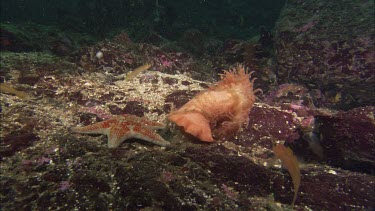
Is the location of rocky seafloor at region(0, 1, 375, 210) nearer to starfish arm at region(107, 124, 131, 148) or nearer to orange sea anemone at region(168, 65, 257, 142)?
starfish arm at region(107, 124, 131, 148)

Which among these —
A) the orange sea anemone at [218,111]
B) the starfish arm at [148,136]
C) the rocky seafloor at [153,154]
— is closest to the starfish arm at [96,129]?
the rocky seafloor at [153,154]

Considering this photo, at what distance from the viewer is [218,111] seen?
3.86 meters

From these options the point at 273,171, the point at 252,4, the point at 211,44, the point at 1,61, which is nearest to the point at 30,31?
the point at 1,61

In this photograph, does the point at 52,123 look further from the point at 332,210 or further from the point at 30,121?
the point at 332,210

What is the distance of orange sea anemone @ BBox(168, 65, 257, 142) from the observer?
3539 mm

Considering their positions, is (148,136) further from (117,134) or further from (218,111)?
(218,111)

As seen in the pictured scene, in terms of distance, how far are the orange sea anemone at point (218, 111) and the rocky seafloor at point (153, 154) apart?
232mm

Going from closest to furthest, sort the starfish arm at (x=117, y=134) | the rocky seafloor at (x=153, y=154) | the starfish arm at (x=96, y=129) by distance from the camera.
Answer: the rocky seafloor at (x=153, y=154) → the starfish arm at (x=117, y=134) → the starfish arm at (x=96, y=129)

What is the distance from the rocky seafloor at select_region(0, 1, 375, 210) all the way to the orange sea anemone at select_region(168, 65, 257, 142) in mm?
232

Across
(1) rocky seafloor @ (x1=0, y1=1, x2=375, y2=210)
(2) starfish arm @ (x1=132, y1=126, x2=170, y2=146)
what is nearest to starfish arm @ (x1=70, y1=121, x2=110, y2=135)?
(1) rocky seafloor @ (x1=0, y1=1, x2=375, y2=210)

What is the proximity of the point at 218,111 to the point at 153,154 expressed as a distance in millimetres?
1241

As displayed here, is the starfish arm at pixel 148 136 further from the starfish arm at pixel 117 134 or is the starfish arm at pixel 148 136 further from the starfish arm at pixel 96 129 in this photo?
the starfish arm at pixel 96 129

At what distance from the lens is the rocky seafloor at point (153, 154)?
2.56 m

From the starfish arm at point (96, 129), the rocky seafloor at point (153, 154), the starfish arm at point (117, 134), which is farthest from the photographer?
the starfish arm at point (96, 129)
